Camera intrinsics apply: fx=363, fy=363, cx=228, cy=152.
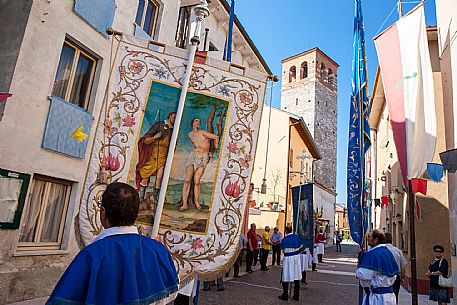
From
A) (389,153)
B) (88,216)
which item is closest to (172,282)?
(88,216)

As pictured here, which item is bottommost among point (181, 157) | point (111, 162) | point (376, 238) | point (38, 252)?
→ point (38, 252)

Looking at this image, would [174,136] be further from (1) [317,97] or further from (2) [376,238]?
(1) [317,97]

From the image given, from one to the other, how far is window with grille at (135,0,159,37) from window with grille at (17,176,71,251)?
538 centimetres

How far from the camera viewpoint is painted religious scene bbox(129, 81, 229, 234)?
3596 millimetres

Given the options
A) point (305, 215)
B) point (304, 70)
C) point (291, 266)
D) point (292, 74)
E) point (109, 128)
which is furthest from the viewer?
point (292, 74)

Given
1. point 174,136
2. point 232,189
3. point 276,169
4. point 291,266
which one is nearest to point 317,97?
point 276,169

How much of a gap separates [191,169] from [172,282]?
1.54m

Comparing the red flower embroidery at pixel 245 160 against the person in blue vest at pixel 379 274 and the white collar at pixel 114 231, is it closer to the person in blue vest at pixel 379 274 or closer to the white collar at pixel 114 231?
the white collar at pixel 114 231

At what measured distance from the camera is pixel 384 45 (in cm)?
784

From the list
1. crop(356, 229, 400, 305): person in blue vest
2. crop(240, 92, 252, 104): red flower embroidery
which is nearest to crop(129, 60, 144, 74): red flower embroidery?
crop(240, 92, 252, 104): red flower embroidery

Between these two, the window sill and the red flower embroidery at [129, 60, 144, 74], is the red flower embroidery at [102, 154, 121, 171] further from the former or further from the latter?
the window sill

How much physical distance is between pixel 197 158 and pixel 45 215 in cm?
552

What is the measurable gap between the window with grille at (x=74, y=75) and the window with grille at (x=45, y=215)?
77.1 inches

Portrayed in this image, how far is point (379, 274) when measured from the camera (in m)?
5.04
